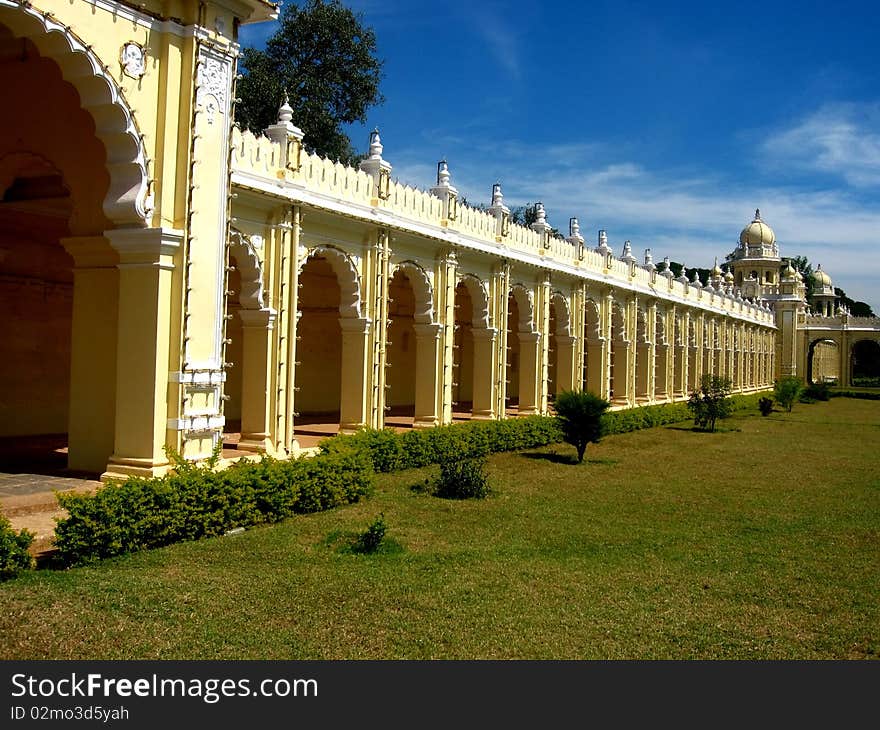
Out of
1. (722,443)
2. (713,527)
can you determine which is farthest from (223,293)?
(722,443)

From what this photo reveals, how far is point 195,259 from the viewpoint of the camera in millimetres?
8867

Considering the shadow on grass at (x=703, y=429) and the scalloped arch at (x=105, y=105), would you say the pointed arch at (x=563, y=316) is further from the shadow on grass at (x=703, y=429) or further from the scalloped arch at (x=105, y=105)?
the scalloped arch at (x=105, y=105)

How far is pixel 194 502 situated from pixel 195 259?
2.72 meters

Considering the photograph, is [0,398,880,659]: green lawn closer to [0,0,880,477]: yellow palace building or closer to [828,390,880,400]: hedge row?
[0,0,880,477]: yellow palace building

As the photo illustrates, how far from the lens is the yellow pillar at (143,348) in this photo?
8.61 m

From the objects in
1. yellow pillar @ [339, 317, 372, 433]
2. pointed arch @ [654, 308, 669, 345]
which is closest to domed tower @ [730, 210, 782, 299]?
pointed arch @ [654, 308, 669, 345]

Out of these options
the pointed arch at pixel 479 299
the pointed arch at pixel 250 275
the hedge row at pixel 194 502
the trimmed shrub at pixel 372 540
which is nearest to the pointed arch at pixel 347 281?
the pointed arch at pixel 250 275

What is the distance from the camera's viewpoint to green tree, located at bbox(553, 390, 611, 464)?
15.1 meters

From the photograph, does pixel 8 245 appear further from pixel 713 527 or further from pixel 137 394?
pixel 713 527

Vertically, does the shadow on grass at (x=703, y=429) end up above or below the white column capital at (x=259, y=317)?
below

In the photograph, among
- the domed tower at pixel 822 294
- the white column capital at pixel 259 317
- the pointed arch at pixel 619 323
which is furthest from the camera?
the domed tower at pixel 822 294

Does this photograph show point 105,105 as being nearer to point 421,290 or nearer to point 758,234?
point 421,290

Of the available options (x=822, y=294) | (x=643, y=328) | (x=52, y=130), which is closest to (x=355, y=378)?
(x=52, y=130)

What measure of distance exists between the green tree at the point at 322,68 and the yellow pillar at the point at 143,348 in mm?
20665
